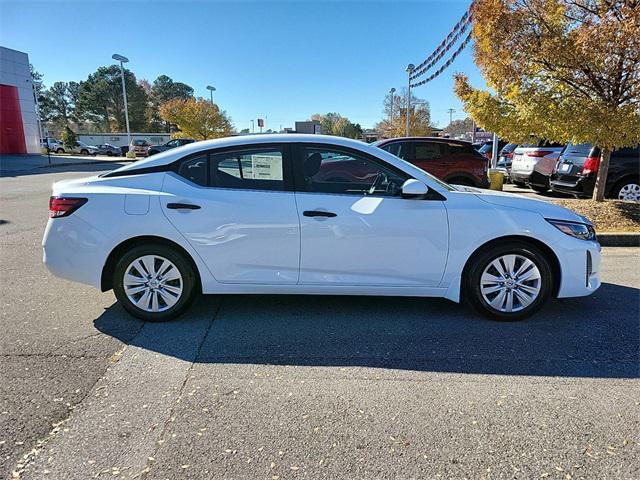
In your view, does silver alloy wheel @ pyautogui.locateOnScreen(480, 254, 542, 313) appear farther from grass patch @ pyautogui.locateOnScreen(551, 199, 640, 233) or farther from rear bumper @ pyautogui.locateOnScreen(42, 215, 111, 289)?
grass patch @ pyautogui.locateOnScreen(551, 199, 640, 233)

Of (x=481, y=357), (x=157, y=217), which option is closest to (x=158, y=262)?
(x=157, y=217)

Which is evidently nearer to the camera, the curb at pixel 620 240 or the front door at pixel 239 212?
the front door at pixel 239 212

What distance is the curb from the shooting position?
678 cm

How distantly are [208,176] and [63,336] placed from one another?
1774 mm

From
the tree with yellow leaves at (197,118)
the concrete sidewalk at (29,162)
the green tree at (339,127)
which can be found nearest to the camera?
the concrete sidewalk at (29,162)

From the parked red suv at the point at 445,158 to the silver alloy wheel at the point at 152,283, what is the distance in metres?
6.88

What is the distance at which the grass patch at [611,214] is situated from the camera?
23.8 ft

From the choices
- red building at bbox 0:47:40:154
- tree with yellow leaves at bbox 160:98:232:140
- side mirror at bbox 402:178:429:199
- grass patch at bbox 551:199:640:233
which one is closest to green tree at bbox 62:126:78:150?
red building at bbox 0:47:40:154

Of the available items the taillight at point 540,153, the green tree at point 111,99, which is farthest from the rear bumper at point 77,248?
the green tree at point 111,99

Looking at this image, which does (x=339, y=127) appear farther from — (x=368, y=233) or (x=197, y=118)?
(x=368, y=233)

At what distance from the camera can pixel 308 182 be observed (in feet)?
12.3

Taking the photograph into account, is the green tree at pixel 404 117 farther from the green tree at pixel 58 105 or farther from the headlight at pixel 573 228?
the green tree at pixel 58 105

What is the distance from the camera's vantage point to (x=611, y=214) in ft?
25.3

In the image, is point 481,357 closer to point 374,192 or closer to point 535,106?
point 374,192
